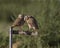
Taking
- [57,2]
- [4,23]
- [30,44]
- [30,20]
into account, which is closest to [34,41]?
[30,44]

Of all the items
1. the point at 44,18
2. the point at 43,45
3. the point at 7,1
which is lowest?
the point at 43,45

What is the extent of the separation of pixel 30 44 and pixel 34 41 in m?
0.14

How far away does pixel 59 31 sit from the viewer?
8164 millimetres

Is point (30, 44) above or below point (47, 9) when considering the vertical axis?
below

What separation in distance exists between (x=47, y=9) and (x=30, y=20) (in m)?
2.80

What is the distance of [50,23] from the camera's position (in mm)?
8117

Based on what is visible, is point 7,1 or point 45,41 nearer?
point 45,41

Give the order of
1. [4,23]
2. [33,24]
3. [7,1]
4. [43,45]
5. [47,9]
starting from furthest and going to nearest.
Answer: [7,1] < [4,23] < [47,9] < [43,45] < [33,24]

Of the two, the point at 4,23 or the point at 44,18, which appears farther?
the point at 4,23

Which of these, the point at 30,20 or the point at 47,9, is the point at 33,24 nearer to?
the point at 30,20

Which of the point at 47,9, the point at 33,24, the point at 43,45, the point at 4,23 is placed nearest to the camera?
the point at 33,24

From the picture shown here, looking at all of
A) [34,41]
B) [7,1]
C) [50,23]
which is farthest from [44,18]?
[7,1]

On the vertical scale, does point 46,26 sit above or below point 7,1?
below

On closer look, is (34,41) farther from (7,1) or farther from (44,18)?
(7,1)
